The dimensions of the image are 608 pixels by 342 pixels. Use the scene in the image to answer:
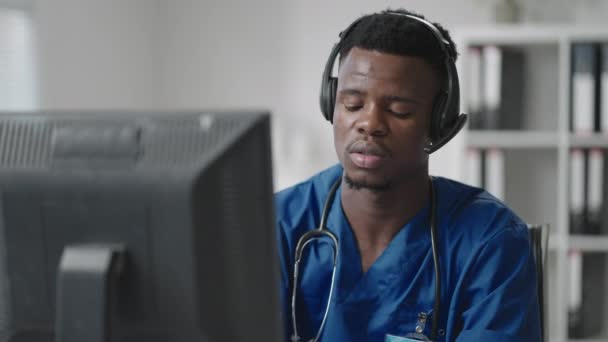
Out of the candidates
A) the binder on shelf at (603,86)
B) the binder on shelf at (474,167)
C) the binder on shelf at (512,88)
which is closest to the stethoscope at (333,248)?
the binder on shelf at (474,167)

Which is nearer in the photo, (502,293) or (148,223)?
(148,223)

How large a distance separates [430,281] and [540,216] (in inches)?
68.4

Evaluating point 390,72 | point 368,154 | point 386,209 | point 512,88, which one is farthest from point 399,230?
point 512,88

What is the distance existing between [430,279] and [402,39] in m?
0.40

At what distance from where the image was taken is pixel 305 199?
1339mm

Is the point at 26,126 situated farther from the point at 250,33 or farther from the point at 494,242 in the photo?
the point at 250,33

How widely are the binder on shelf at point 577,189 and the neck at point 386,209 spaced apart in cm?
144

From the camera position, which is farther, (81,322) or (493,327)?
(493,327)

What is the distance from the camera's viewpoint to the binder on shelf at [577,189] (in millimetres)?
2537

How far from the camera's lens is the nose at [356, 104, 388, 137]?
1.22m

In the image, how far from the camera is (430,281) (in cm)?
121

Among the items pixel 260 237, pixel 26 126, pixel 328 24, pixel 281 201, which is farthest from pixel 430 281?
pixel 328 24

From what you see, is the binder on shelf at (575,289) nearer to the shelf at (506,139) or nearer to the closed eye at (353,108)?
the shelf at (506,139)

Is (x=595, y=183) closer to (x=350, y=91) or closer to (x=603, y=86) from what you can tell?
(x=603, y=86)
